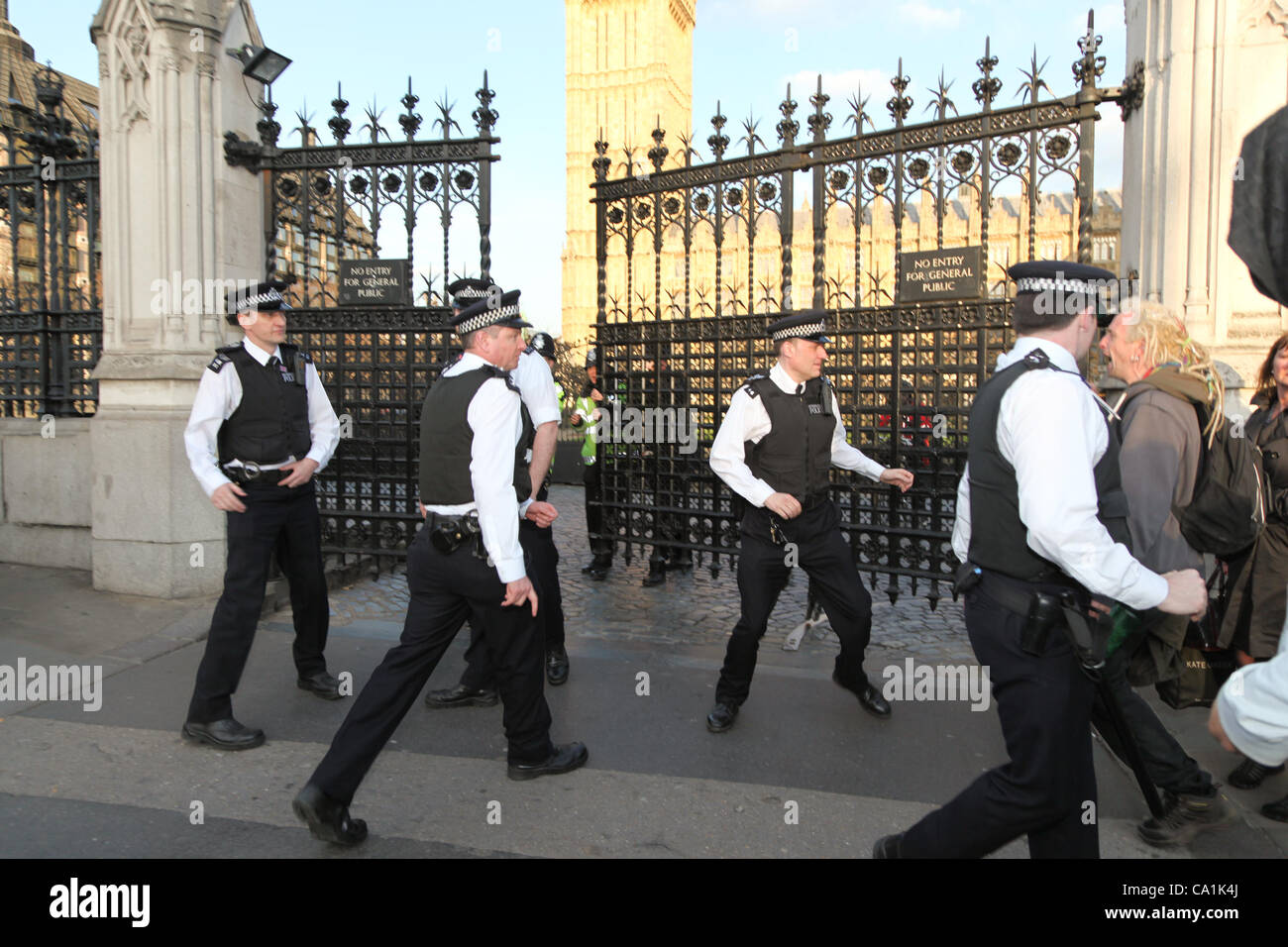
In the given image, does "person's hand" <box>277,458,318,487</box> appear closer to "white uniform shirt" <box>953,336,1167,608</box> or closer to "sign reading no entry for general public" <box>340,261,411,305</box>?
"sign reading no entry for general public" <box>340,261,411,305</box>

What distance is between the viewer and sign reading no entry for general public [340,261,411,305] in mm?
7195

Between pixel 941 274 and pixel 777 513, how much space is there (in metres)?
2.70

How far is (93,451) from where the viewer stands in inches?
274

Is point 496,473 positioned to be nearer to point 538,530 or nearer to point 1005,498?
point 538,530

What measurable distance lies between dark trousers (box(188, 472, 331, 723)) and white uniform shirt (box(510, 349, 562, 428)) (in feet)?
4.38

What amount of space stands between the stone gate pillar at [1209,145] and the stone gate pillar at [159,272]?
663 cm

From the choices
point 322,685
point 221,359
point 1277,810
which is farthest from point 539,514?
point 1277,810

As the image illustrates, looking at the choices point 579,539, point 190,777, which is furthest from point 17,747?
point 579,539

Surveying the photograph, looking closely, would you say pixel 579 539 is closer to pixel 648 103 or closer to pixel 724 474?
pixel 724 474

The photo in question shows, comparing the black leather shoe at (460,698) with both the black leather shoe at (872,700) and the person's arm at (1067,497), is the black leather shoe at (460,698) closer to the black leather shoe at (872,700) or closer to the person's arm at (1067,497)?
the black leather shoe at (872,700)

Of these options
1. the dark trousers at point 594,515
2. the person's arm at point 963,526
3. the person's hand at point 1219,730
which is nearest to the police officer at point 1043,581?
the person's arm at point 963,526

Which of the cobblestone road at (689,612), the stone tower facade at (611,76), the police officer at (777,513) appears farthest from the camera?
the stone tower facade at (611,76)

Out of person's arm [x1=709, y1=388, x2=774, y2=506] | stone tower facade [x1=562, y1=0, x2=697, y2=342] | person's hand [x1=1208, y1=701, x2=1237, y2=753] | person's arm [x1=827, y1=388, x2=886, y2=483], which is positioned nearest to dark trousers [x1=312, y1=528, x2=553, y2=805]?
person's arm [x1=709, y1=388, x2=774, y2=506]

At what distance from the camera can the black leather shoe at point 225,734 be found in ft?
14.0
